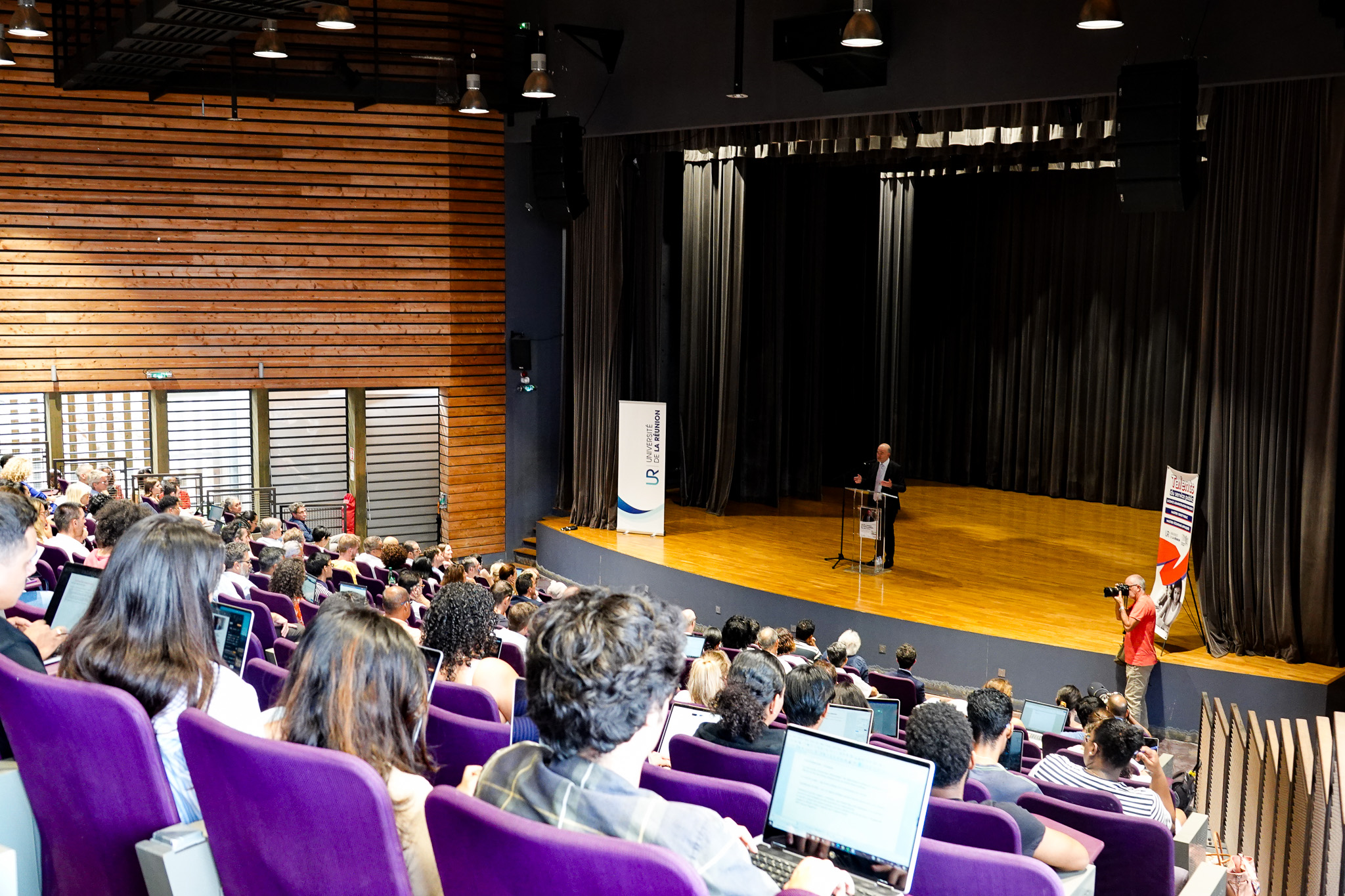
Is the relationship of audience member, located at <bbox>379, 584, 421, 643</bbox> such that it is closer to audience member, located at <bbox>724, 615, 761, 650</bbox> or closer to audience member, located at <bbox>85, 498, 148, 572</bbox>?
audience member, located at <bbox>85, 498, 148, 572</bbox>

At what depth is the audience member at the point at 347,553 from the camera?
835cm

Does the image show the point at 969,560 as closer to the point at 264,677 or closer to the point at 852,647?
Result: the point at 852,647

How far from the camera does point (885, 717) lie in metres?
6.01

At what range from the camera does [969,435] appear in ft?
56.3

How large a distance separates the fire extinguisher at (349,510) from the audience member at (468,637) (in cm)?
992

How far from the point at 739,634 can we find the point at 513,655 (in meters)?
2.38

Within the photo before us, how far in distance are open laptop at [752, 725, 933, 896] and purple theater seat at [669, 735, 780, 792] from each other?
538 mm

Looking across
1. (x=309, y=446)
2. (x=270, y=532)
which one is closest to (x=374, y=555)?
(x=270, y=532)

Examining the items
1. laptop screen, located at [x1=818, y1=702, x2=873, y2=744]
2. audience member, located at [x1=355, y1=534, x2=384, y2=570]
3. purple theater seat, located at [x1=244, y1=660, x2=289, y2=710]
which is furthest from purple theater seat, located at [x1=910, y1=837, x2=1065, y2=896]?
audience member, located at [x1=355, y1=534, x2=384, y2=570]

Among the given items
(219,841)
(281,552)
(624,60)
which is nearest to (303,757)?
(219,841)

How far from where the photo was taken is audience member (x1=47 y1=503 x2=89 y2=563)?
6.51 metres

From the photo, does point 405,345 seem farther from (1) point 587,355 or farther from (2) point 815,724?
(2) point 815,724

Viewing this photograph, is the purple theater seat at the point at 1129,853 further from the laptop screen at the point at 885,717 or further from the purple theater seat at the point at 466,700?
the laptop screen at the point at 885,717

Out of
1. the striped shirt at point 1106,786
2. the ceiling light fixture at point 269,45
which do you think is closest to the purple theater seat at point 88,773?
the striped shirt at point 1106,786
